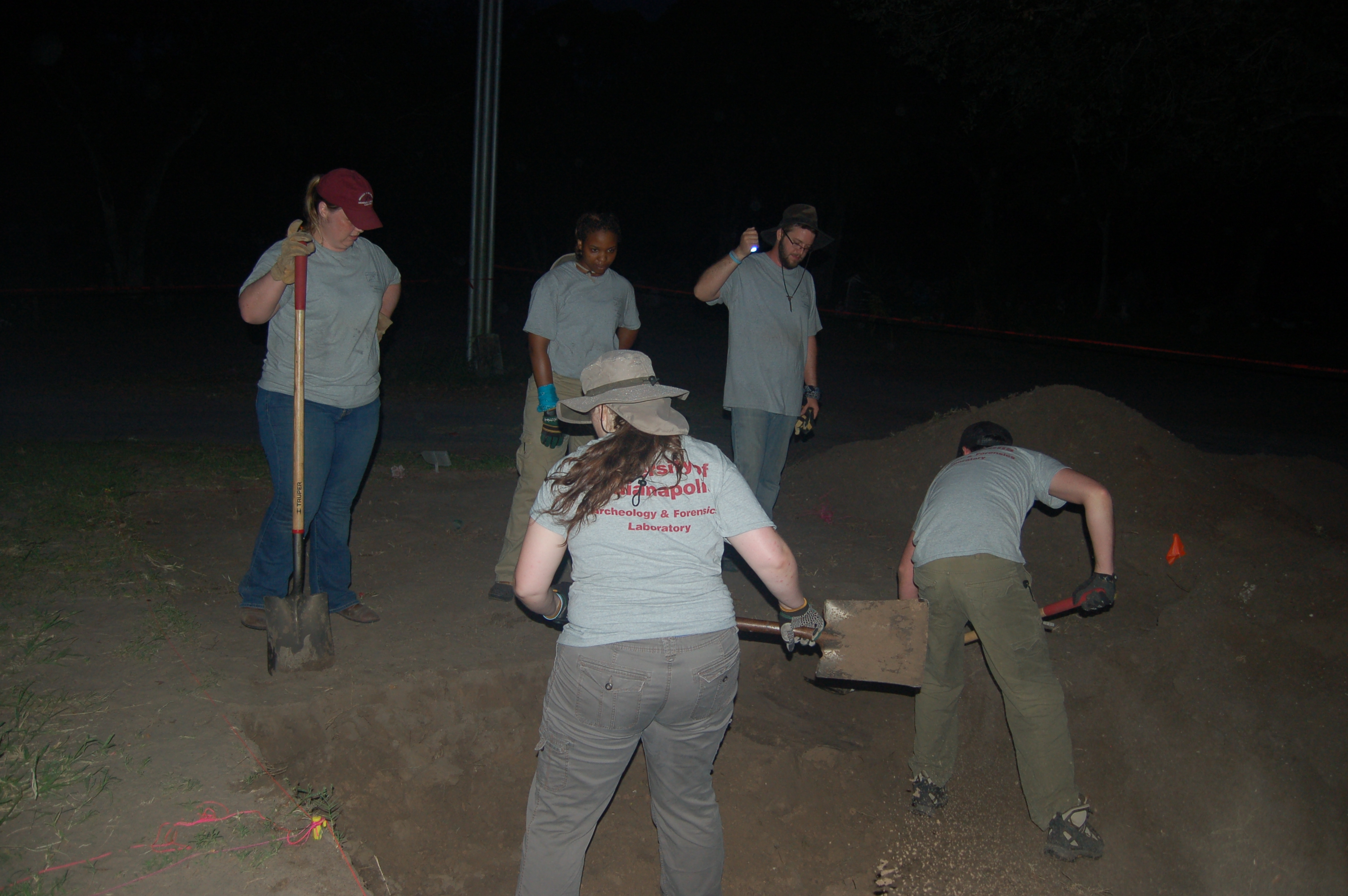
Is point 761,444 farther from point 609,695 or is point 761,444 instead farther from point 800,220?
point 609,695

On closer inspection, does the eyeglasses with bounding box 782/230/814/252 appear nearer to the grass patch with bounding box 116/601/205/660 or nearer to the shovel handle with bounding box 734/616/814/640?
the shovel handle with bounding box 734/616/814/640

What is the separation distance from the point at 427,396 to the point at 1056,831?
9.75 m

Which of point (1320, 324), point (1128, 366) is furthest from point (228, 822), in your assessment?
point (1320, 324)

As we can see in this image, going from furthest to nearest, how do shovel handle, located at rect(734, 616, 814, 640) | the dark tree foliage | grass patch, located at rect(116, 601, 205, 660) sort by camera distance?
the dark tree foliage < grass patch, located at rect(116, 601, 205, 660) < shovel handle, located at rect(734, 616, 814, 640)

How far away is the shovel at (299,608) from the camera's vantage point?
12.8 feet

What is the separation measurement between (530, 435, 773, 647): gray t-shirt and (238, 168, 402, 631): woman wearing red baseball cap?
1848 mm

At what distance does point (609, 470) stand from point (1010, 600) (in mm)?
1764

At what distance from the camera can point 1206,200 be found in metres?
23.5

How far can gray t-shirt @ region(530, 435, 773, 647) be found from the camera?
102 inches

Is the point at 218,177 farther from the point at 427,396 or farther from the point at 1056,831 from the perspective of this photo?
the point at 1056,831

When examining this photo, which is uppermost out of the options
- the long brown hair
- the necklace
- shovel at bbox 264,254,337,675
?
the necklace

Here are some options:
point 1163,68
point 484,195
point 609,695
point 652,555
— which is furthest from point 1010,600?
point 484,195

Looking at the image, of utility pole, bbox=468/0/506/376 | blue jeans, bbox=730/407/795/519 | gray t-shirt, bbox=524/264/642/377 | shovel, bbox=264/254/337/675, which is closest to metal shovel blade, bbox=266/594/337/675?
shovel, bbox=264/254/337/675

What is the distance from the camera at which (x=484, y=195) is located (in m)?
12.1
